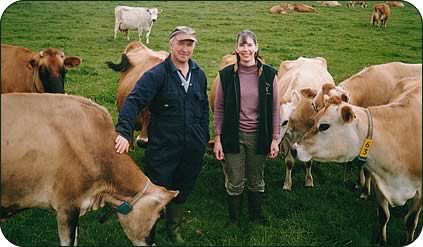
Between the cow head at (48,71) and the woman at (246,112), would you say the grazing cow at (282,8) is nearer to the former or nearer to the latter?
the woman at (246,112)

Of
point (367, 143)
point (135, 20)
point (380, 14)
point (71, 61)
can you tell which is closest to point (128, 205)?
point (367, 143)

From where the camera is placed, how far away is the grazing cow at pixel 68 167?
3.77 meters

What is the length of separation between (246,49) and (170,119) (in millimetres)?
1020

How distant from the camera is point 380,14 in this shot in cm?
702

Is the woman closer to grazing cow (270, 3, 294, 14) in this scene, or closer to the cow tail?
the cow tail

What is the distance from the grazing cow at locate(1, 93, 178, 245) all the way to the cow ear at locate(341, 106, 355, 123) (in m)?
1.79

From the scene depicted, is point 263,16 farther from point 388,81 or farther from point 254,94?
point 254,94

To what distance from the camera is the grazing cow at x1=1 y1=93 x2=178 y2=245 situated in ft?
12.4

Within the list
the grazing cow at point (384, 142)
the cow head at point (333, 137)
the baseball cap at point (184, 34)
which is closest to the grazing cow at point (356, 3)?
the grazing cow at point (384, 142)

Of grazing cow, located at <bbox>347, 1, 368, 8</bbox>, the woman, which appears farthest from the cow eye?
grazing cow, located at <bbox>347, 1, 368, 8</bbox>

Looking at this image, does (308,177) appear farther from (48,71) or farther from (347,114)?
(48,71)

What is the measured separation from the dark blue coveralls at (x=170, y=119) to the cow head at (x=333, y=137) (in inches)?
42.4

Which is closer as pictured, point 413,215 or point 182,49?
point 182,49

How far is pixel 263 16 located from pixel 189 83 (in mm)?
4609
